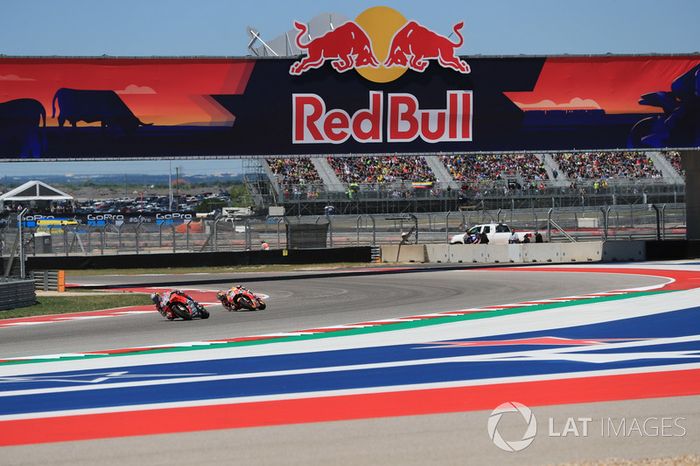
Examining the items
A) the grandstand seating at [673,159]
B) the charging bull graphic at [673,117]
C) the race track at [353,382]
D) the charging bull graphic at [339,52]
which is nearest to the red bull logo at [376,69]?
the charging bull graphic at [339,52]

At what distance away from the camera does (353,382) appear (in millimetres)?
10016

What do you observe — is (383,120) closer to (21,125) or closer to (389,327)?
(21,125)

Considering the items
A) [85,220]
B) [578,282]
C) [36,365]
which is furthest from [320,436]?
[85,220]

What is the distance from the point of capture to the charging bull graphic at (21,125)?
81.4ft

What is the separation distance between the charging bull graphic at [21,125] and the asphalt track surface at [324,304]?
18.6ft

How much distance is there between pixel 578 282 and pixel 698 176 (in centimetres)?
1087

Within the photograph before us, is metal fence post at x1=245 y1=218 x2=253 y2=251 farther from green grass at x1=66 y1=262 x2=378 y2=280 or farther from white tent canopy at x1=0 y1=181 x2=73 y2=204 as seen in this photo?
white tent canopy at x1=0 y1=181 x2=73 y2=204

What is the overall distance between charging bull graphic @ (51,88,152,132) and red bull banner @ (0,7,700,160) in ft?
0.08

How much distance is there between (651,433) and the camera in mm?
7609

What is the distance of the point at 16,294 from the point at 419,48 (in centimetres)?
1249

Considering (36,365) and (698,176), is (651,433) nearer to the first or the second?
(36,365)

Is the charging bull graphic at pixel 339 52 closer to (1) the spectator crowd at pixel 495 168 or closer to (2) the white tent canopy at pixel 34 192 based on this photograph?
(2) the white tent canopy at pixel 34 192

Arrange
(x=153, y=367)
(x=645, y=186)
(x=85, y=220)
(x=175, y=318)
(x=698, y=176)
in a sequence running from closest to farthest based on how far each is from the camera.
Answer: (x=153, y=367)
(x=175, y=318)
(x=698, y=176)
(x=645, y=186)
(x=85, y=220)

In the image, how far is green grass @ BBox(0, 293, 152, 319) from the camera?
19203 mm
